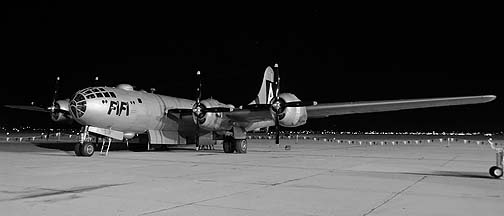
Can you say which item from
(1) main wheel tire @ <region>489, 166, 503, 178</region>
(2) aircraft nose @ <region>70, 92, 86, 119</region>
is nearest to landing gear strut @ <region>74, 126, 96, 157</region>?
(2) aircraft nose @ <region>70, 92, 86, 119</region>

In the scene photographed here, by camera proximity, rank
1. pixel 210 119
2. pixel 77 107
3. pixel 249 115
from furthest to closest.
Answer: pixel 249 115 < pixel 210 119 < pixel 77 107

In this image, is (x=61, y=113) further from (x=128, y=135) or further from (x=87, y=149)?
(x=87, y=149)

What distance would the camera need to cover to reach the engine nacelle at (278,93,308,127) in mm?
24234

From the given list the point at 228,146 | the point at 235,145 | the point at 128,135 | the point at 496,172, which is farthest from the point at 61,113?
the point at 496,172

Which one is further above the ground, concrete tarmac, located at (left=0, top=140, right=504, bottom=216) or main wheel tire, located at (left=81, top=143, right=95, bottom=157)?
main wheel tire, located at (left=81, top=143, right=95, bottom=157)

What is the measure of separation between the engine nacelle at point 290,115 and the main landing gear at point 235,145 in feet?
8.45

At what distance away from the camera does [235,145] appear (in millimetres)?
25281

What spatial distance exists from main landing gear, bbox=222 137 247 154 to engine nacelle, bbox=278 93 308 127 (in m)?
2.57

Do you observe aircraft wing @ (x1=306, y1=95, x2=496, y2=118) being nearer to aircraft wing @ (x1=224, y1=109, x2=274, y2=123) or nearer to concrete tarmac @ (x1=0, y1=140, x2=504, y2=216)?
aircraft wing @ (x1=224, y1=109, x2=274, y2=123)

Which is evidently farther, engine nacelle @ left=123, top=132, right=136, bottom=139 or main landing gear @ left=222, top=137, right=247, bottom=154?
main landing gear @ left=222, top=137, right=247, bottom=154

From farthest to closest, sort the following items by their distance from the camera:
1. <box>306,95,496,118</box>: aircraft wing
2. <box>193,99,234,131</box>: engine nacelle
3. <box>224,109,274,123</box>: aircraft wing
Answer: <box>224,109,274,123</box>: aircraft wing, <box>193,99,234,131</box>: engine nacelle, <box>306,95,496,118</box>: aircraft wing

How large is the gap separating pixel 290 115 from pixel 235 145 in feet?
11.9

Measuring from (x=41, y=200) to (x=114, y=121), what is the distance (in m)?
15.0

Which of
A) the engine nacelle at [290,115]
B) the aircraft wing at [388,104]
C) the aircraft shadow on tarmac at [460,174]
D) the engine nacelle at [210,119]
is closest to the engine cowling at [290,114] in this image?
the engine nacelle at [290,115]
